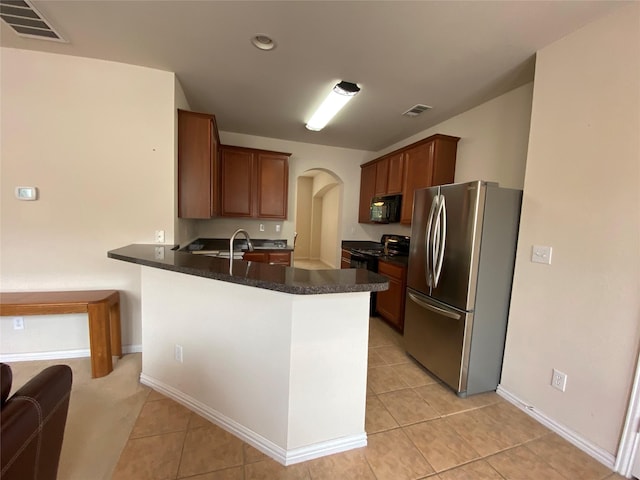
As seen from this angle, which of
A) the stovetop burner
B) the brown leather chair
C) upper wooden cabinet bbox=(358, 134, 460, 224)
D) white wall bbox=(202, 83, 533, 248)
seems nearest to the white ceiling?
white wall bbox=(202, 83, 533, 248)

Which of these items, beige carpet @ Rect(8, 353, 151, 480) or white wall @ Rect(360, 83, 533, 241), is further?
white wall @ Rect(360, 83, 533, 241)

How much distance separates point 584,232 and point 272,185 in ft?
11.8

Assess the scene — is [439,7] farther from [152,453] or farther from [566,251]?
[152,453]

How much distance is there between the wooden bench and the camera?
81.2 inches

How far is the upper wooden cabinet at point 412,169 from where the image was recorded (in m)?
3.10

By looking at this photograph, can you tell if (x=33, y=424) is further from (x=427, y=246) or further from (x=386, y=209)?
(x=386, y=209)

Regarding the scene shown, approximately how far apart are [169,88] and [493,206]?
299 cm

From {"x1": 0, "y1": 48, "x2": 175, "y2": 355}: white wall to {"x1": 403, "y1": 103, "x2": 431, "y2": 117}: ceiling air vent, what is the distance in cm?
250

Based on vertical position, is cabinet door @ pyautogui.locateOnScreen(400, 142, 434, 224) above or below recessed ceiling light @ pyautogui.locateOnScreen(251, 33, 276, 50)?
below

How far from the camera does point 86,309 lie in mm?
2121

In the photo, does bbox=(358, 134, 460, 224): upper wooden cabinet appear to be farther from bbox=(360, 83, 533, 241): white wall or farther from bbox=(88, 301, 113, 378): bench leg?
bbox=(88, 301, 113, 378): bench leg

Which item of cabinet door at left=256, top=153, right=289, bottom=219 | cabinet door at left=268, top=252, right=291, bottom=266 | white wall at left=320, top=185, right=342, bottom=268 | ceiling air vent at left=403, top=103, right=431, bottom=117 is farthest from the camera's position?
white wall at left=320, top=185, right=342, bottom=268

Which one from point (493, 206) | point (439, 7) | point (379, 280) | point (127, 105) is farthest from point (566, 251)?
point (127, 105)

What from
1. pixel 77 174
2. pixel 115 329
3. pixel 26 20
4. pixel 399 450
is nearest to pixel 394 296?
pixel 399 450
